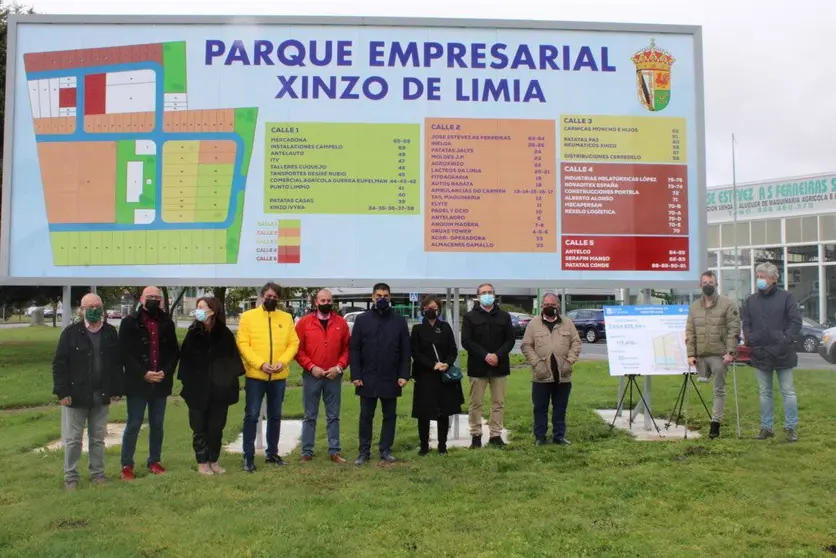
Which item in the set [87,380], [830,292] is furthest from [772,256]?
[87,380]

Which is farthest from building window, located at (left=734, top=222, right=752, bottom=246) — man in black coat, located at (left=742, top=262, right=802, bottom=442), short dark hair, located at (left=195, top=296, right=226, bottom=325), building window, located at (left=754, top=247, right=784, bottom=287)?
short dark hair, located at (left=195, top=296, right=226, bottom=325)

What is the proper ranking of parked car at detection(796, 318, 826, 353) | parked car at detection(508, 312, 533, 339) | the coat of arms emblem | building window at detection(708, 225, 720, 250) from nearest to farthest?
the coat of arms emblem, parked car at detection(796, 318, 826, 353), parked car at detection(508, 312, 533, 339), building window at detection(708, 225, 720, 250)

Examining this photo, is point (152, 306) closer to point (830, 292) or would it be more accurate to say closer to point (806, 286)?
point (830, 292)

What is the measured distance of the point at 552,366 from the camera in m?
7.80

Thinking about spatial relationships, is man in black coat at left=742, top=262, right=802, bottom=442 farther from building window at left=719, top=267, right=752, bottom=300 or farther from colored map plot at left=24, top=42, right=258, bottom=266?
building window at left=719, top=267, right=752, bottom=300

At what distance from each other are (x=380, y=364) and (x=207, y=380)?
5.82ft

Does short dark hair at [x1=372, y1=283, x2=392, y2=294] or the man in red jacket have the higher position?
short dark hair at [x1=372, y1=283, x2=392, y2=294]

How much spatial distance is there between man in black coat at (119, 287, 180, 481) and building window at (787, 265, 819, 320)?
32467mm

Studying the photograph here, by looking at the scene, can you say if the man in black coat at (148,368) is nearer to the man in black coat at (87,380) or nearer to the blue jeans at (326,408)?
the man in black coat at (87,380)

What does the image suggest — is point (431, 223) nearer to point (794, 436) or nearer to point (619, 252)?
point (619, 252)

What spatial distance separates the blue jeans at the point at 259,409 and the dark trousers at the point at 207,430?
0.28 metres

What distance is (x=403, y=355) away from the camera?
7320 mm

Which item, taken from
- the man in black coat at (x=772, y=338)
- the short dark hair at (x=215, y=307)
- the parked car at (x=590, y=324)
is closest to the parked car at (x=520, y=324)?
the parked car at (x=590, y=324)

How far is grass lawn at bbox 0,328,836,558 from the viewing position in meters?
4.57
